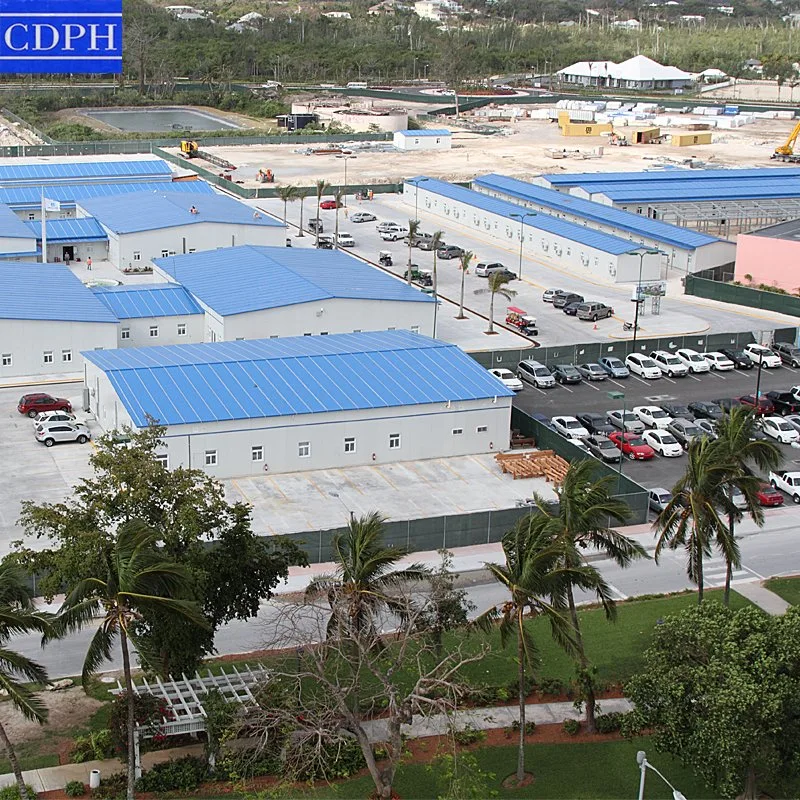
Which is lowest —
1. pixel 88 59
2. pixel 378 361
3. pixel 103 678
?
pixel 103 678

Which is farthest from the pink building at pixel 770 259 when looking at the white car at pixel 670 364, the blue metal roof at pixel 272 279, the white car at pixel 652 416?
the white car at pixel 652 416

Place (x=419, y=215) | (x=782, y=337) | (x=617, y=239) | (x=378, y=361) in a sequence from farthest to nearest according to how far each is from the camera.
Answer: (x=419, y=215) → (x=617, y=239) → (x=782, y=337) → (x=378, y=361)

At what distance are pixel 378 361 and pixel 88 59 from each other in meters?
24.1

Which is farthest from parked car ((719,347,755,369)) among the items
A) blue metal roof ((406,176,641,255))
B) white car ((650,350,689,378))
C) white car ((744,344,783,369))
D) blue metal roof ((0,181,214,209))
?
blue metal roof ((0,181,214,209))

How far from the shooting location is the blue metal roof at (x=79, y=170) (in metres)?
102

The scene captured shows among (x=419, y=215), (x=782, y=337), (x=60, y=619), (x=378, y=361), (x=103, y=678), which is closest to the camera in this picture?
(x=60, y=619)

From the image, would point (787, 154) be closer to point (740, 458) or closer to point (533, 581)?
point (740, 458)

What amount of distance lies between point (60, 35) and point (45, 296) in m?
33.4

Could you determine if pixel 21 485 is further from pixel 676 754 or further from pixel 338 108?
pixel 338 108

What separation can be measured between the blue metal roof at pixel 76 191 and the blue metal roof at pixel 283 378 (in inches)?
1575

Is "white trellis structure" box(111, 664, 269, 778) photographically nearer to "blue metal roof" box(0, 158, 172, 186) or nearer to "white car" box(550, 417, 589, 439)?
"white car" box(550, 417, 589, 439)

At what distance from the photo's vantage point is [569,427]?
5228 cm

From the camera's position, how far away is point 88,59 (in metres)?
30.0

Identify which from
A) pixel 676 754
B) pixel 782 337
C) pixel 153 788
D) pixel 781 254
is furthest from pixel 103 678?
pixel 781 254
